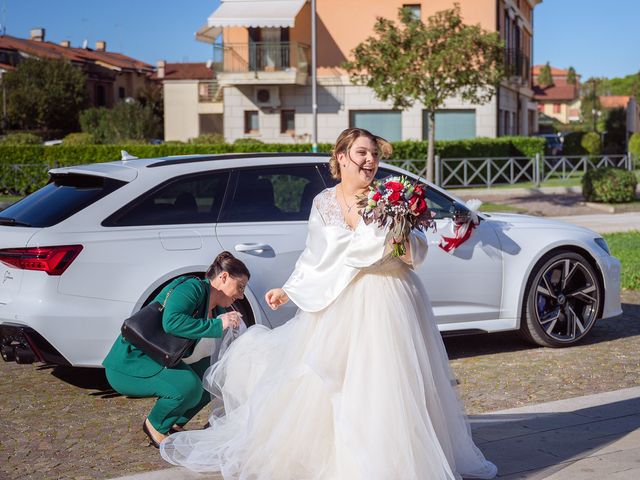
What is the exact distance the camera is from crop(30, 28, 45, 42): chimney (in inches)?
3514

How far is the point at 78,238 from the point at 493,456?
303 centimetres

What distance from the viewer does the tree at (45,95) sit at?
2532 inches

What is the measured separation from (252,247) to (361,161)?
200 cm

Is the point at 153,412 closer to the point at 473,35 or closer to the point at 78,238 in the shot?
the point at 78,238

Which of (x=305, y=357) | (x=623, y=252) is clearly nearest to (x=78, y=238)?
(x=305, y=357)

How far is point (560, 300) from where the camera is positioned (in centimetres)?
765

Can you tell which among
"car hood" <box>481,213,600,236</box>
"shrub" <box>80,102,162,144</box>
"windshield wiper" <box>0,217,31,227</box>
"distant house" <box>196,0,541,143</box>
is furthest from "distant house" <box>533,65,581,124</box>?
"windshield wiper" <box>0,217,31,227</box>

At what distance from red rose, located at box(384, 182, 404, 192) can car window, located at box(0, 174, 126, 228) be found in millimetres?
2676

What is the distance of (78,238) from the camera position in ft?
19.7

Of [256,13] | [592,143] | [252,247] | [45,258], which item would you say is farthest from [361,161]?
[592,143]

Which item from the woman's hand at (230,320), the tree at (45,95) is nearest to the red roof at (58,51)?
the tree at (45,95)

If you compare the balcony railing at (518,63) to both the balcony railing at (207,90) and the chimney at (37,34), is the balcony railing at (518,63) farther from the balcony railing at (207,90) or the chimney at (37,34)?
the chimney at (37,34)

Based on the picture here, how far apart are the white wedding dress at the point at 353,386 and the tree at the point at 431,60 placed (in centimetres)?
1999

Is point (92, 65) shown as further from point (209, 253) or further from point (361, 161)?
point (361, 161)
